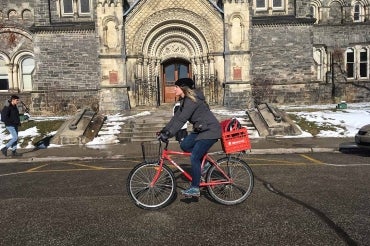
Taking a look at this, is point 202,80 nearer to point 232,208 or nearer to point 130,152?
point 130,152

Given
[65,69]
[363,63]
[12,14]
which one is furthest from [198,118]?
[363,63]

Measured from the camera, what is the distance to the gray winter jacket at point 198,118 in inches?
203

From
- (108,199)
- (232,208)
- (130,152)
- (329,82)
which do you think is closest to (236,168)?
(232,208)

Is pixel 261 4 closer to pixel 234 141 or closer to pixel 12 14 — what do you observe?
pixel 12 14

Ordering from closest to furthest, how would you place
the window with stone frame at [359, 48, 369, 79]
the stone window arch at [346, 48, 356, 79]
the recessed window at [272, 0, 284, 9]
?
the recessed window at [272, 0, 284, 9] → the window with stone frame at [359, 48, 369, 79] → the stone window arch at [346, 48, 356, 79]

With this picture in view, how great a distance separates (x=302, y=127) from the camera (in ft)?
48.7

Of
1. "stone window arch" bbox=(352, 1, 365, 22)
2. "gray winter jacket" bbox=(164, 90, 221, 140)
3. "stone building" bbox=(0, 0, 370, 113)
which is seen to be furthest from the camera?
"stone window arch" bbox=(352, 1, 365, 22)

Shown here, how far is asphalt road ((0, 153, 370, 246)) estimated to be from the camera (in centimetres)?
412

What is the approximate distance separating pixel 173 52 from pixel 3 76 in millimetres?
13614

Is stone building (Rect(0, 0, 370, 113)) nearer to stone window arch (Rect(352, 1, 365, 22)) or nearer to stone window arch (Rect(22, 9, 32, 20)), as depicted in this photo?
stone window arch (Rect(22, 9, 32, 20))

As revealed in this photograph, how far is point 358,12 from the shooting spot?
28906 mm

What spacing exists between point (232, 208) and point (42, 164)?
6763 millimetres

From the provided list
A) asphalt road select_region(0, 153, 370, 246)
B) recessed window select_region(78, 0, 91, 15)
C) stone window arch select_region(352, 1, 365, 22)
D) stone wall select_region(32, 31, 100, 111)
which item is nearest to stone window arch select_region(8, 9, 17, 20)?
stone wall select_region(32, 31, 100, 111)

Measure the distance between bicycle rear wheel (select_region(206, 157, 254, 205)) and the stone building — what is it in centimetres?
1573
